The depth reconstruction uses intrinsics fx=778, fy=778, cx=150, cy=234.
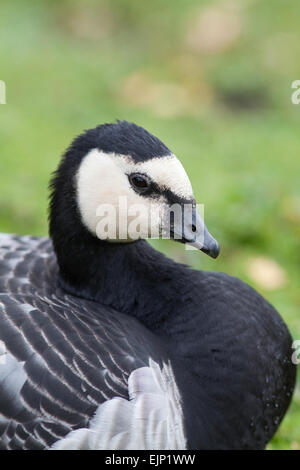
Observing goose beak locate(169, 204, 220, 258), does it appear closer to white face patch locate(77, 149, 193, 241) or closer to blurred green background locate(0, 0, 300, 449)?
white face patch locate(77, 149, 193, 241)

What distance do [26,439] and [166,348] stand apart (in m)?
0.60

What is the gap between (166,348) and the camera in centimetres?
280

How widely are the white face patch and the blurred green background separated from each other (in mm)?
1181

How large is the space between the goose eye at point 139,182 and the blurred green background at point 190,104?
1.28 m

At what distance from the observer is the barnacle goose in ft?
8.26

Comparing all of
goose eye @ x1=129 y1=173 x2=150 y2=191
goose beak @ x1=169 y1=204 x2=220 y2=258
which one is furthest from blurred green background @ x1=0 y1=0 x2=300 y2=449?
goose eye @ x1=129 y1=173 x2=150 y2=191

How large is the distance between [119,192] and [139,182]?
83 millimetres

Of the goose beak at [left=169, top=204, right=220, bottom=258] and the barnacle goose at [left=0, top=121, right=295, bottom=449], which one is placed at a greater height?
the goose beak at [left=169, top=204, right=220, bottom=258]

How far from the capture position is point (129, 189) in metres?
2.74

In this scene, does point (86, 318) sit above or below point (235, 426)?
above

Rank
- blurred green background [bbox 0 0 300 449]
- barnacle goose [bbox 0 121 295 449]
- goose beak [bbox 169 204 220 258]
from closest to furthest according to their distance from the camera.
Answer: barnacle goose [bbox 0 121 295 449], goose beak [bbox 169 204 220 258], blurred green background [bbox 0 0 300 449]

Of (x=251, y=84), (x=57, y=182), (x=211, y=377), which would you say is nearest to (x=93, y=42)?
(x=251, y=84)

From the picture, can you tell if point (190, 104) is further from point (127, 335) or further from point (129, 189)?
point (127, 335)

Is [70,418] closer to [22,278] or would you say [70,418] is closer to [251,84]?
[22,278]
